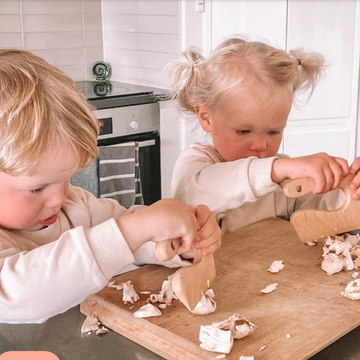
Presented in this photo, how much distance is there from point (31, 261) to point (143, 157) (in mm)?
1820

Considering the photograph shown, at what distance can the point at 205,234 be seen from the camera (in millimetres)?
937

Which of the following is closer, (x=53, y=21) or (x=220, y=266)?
(x=220, y=266)

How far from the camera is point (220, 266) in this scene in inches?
41.0

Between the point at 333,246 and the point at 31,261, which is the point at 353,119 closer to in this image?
the point at 333,246

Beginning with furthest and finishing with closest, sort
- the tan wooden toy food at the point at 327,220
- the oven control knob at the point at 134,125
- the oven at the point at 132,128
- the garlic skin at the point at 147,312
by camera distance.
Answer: the oven control knob at the point at 134,125, the oven at the point at 132,128, the tan wooden toy food at the point at 327,220, the garlic skin at the point at 147,312

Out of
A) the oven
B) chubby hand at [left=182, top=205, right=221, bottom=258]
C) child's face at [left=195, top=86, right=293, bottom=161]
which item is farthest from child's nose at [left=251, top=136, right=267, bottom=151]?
the oven

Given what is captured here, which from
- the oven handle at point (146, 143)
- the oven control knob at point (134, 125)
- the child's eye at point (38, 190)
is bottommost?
the oven handle at point (146, 143)

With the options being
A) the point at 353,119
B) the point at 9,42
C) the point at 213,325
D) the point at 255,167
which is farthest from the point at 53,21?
the point at 213,325

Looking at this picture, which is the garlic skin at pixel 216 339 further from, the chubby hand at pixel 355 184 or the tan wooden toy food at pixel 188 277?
the chubby hand at pixel 355 184

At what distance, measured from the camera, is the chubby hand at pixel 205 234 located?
94 cm

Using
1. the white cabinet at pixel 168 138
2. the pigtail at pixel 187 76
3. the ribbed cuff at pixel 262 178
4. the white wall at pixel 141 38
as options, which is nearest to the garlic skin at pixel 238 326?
Answer: the ribbed cuff at pixel 262 178

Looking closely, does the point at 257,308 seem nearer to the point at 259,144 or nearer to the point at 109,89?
the point at 259,144

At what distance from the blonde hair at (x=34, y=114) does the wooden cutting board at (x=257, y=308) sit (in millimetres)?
244

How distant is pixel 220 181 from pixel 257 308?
1.25 ft
